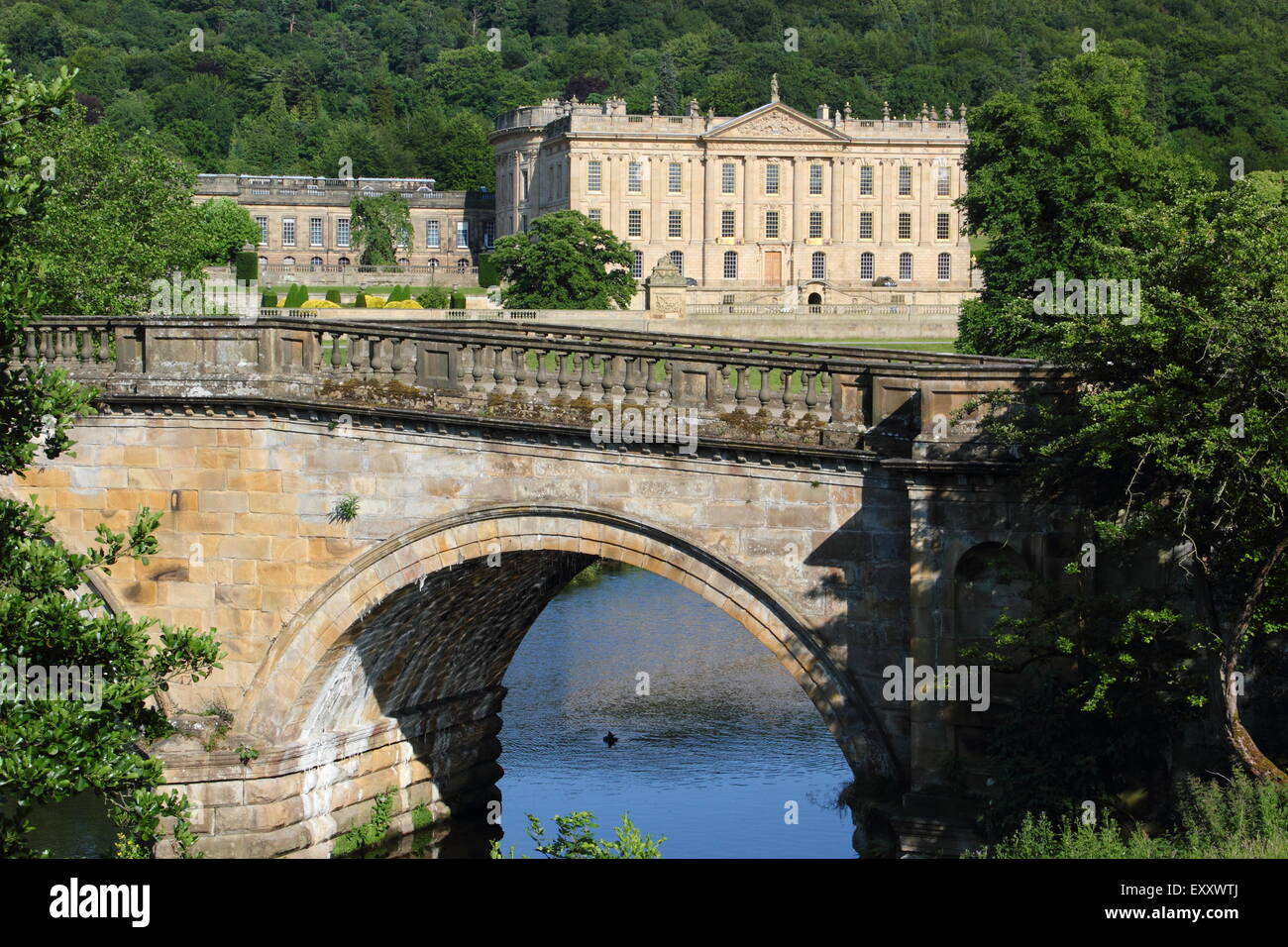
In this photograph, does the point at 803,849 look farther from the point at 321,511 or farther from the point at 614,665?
the point at 614,665

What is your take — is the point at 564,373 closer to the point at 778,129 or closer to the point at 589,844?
the point at 589,844

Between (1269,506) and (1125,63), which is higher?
(1125,63)

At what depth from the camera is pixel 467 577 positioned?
2219 centimetres

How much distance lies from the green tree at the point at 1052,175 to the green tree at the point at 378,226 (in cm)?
9870

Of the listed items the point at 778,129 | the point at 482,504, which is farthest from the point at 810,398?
the point at 778,129

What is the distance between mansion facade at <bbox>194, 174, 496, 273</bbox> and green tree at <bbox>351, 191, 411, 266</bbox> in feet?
22.8

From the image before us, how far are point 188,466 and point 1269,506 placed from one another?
11.7m

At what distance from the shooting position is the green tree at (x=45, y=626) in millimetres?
13172

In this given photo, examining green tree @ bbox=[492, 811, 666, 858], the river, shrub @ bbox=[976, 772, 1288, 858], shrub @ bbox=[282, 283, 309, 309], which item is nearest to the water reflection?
the river

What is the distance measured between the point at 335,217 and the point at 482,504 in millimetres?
143333

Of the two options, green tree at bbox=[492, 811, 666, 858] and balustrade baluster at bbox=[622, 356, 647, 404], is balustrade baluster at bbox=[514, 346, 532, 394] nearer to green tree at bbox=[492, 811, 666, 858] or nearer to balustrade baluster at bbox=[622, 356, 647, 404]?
balustrade baluster at bbox=[622, 356, 647, 404]

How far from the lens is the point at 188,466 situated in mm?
21078

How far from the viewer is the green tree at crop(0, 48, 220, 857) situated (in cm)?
1317
